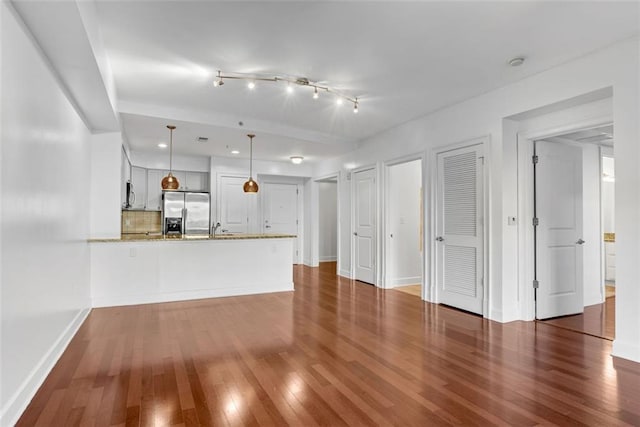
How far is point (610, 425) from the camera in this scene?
2002 millimetres

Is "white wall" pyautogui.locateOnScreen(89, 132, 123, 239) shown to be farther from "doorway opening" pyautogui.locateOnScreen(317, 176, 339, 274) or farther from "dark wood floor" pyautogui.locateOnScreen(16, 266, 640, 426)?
"doorway opening" pyautogui.locateOnScreen(317, 176, 339, 274)

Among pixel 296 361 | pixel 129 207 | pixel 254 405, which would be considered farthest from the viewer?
pixel 129 207

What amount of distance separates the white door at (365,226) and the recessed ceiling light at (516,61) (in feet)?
10.0

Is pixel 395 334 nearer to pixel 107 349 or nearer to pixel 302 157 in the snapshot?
pixel 107 349

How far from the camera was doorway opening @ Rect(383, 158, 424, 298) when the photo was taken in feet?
19.9

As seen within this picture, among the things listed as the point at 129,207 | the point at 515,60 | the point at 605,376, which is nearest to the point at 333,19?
the point at 515,60

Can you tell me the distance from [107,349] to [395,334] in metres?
2.70

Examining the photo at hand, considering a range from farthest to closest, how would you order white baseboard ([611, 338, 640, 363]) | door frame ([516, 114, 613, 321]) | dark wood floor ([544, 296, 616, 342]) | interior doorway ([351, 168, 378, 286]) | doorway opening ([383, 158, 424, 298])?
interior doorway ([351, 168, 378, 286])
doorway opening ([383, 158, 424, 298])
door frame ([516, 114, 613, 321])
dark wood floor ([544, 296, 616, 342])
white baseboard ([611, 338, 640, 363])

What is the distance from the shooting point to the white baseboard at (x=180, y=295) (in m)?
4.70

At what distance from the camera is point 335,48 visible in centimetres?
317

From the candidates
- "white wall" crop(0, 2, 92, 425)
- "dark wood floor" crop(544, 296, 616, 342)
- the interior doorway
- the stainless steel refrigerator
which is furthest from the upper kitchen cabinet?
"dark wood floor" crop(544, 296, 616, 342)

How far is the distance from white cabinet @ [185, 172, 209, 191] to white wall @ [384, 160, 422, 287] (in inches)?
169

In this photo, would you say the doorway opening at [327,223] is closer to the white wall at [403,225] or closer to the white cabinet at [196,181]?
the white cabinet at [196,181]

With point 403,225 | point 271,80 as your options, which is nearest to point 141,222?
point 271,80
